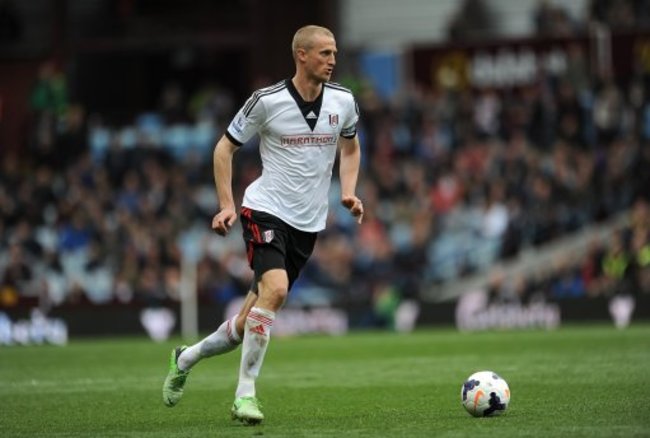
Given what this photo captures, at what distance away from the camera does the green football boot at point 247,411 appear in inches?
326

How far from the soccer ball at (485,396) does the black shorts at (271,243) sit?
A: 1347 millimetres

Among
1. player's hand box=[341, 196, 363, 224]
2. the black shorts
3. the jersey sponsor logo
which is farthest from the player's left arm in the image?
the black shorts

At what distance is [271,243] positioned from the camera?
344 inches

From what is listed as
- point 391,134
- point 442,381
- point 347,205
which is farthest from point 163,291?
point 347,205

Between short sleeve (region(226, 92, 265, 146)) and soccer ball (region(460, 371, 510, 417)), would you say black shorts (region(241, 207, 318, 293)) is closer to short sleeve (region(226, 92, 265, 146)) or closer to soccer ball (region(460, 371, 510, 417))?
short sleeve (region(226, 92, 265, 146))

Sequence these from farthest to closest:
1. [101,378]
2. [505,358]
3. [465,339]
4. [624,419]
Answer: [465,339] < [505,358] < [101,378] < [624,419]

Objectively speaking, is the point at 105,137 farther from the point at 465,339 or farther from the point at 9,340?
the point at 465,339

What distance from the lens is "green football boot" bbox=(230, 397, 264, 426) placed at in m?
8.28

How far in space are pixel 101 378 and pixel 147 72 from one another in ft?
62.0

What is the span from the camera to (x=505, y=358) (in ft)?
45.7

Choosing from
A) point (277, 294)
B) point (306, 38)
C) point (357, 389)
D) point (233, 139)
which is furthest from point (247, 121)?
point (357, 389)

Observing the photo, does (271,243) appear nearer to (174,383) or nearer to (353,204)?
(353,204)

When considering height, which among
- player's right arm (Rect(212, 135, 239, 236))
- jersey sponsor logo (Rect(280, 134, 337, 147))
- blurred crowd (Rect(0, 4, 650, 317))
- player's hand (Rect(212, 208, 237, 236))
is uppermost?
jersey sponsor logo (Rect(280, 134, 337, 147))

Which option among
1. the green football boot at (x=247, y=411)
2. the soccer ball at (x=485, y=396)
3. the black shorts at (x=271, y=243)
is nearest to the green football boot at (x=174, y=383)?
the black shorts at (x=271, y=243)
